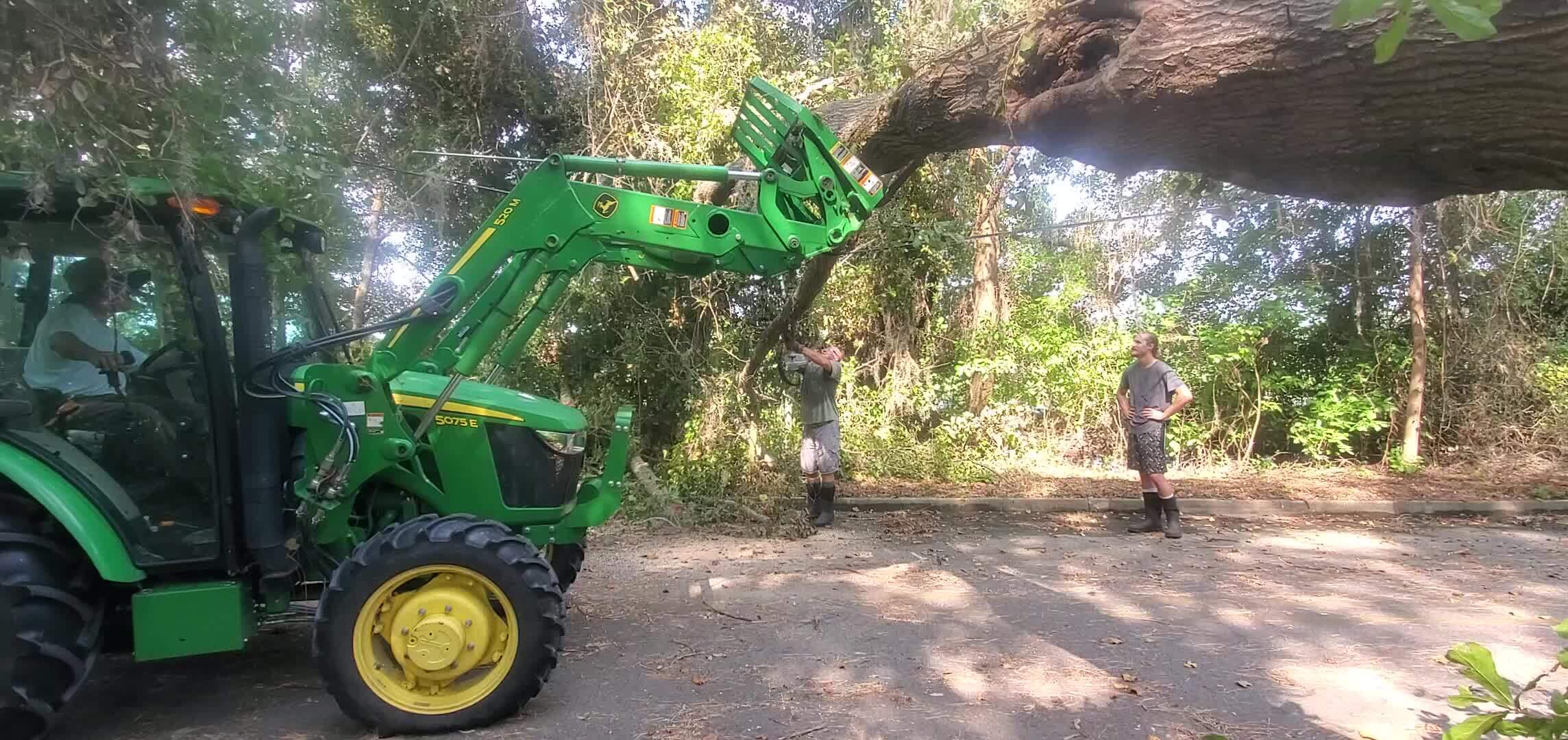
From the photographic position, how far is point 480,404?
381 cm

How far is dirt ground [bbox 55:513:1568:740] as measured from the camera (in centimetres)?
324

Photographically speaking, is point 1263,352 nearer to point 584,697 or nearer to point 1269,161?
point 1269,161

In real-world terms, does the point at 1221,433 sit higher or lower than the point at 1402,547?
higher

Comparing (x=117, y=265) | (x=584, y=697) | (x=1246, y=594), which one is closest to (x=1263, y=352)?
(x=1246, y=594)

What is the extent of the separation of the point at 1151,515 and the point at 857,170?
4.57 metres

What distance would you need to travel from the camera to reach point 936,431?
9922 mm

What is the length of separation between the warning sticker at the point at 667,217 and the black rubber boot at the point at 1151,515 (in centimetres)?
514

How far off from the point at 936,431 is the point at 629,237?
664 cm

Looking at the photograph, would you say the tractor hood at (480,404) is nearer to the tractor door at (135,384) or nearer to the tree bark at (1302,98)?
the tractor door at (135,384)

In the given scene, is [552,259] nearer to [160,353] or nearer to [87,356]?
[160,353]

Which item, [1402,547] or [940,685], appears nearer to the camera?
[940,685]

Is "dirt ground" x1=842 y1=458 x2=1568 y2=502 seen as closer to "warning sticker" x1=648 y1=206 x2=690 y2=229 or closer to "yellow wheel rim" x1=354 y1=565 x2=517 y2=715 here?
"warning sticker" x1=648 y1=206 x2=690 y2=229

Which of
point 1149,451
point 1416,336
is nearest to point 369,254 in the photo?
point 1149,451

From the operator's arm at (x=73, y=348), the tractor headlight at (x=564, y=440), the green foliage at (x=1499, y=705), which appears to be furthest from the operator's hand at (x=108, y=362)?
the green foliage at (x=1499, y=705)
